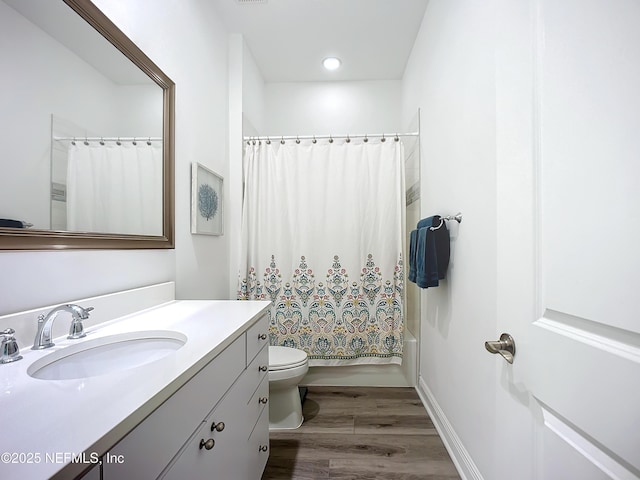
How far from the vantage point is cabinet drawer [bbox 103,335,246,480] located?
1.60ft

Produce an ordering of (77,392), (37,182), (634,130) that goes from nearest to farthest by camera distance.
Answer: (634,130) < (77,392) < (37,182)

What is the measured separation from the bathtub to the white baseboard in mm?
210

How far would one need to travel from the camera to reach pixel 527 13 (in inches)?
25.6

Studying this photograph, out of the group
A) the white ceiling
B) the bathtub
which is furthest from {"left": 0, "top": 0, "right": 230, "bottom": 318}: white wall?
the bathtub

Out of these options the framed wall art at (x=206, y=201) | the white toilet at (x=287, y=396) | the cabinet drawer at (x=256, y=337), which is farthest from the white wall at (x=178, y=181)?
the white toilet at (x=287, y=396)

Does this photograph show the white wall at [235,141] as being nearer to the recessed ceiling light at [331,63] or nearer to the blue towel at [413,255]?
the recessed ceiling light at [331,63]

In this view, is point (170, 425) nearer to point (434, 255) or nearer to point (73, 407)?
point (73, 407)

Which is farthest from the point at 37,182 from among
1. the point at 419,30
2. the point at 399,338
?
the point at 419,30

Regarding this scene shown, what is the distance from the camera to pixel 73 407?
0.49m

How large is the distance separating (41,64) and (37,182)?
0.34 metres

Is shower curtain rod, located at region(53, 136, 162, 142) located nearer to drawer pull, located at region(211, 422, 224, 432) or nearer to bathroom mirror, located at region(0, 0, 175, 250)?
bathroom mirror, located at region(0, 0, 175, 250)

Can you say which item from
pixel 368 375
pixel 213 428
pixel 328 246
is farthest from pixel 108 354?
pixel 368 375

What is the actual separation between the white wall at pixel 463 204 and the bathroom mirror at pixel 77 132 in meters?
1.41

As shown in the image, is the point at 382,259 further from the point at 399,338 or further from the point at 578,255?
the point at 578,255
